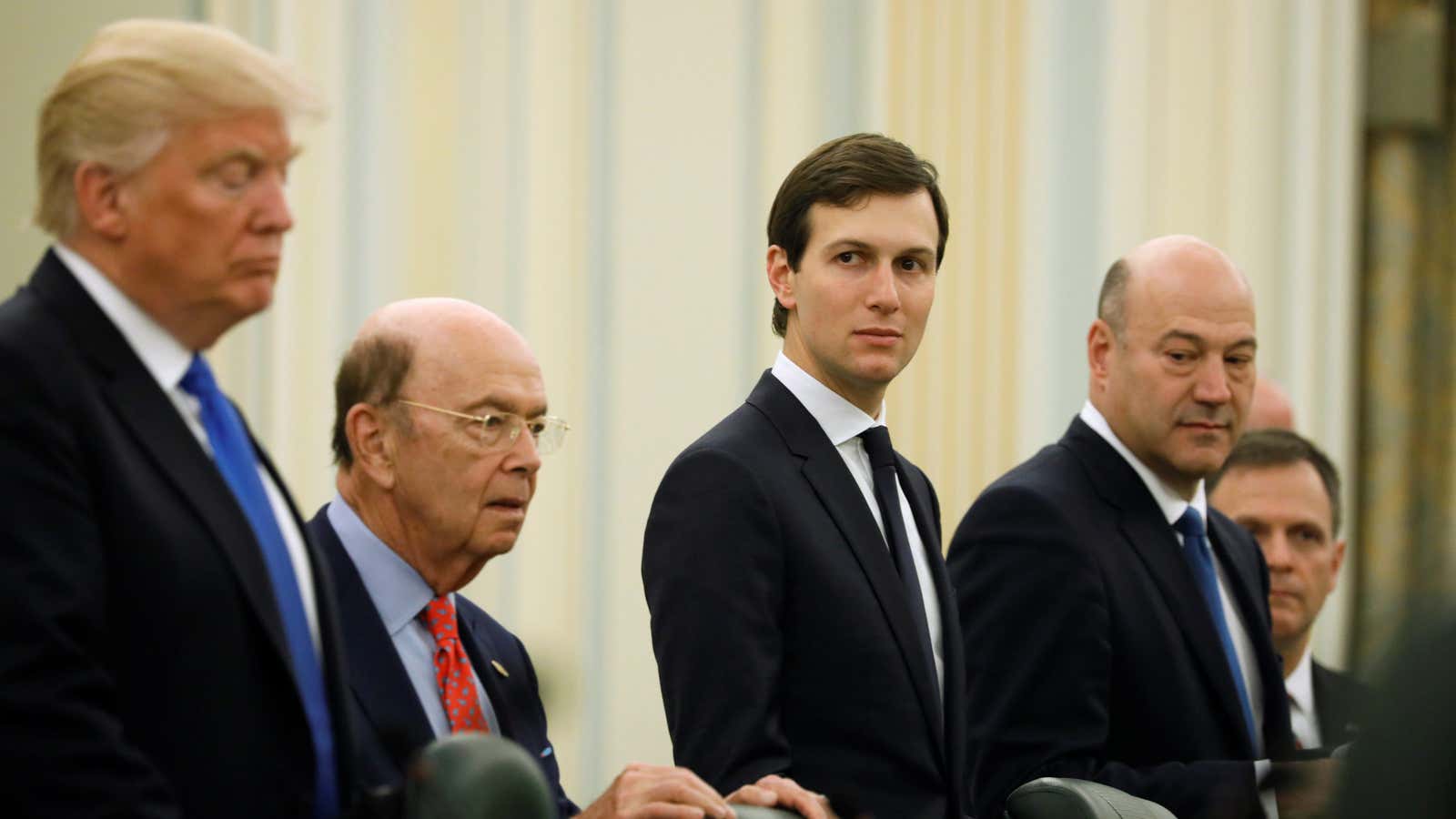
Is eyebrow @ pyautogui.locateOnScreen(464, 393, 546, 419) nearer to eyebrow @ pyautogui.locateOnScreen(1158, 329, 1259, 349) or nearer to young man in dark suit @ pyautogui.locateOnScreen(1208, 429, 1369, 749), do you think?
eyebrow @ pyautogui.locateOnScreen(1158, 329, 1259, 349)

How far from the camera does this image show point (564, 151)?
16.7ft

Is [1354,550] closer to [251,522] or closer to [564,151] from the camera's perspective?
[564,151]

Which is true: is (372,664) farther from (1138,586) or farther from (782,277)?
(1138,586)

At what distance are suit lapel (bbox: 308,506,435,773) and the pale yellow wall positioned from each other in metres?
1.69

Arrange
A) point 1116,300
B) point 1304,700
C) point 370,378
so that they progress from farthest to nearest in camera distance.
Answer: point 1304,700, point 1116,300, point 370,378

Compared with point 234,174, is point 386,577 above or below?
below

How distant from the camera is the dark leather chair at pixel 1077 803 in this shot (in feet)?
8.64

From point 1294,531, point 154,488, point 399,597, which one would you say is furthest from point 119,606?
point 1294,531

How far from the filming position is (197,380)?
2.02 metres

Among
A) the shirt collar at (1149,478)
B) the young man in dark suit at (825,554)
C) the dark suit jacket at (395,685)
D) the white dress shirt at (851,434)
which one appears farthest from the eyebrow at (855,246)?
the dark suit jacket at (395,685)

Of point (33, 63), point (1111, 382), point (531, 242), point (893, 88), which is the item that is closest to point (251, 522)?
point (1111, 382)

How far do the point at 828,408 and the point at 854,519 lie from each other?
194 mm

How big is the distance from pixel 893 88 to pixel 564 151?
1.18m

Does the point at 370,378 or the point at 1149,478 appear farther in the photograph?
the point at 1149,478
